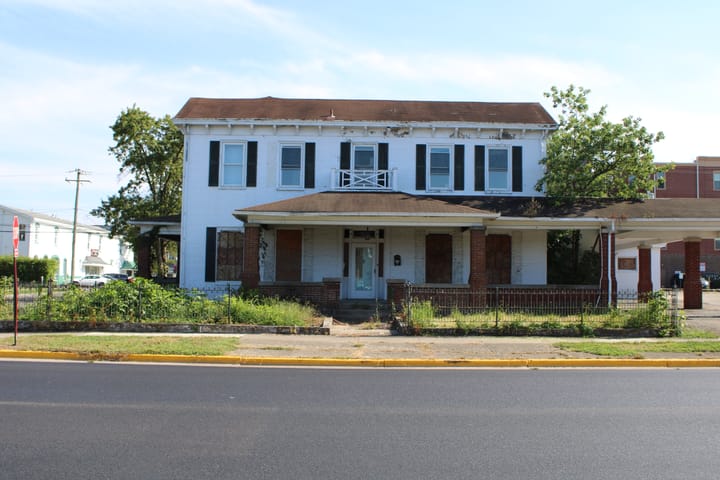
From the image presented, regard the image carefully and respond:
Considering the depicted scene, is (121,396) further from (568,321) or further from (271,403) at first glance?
(568,321)

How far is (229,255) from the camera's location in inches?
885

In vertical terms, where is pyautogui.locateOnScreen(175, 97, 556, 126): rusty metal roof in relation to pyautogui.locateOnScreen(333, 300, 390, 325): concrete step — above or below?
above

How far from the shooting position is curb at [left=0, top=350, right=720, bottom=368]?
455 inches

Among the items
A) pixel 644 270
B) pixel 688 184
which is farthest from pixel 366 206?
pixel 688 184

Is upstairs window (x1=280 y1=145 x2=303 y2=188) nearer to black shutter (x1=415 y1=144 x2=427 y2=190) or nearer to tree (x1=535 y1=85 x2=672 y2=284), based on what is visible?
black shutter (x1=415 y1=144 x2=427 y2=190)

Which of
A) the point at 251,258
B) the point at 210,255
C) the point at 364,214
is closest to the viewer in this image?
the point at 364,214

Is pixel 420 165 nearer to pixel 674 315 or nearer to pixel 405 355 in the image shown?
pixel 674 315

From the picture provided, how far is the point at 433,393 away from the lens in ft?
29.2

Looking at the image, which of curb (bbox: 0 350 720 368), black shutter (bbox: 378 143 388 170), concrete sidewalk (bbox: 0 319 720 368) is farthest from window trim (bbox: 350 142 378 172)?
curb (bbox: 0 350 720 368)

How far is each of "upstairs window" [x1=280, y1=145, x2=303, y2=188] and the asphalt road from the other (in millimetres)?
13058

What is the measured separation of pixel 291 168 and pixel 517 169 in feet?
27.5

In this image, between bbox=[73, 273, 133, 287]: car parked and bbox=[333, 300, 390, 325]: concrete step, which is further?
bbox=[73, 273, 133, 287]: car parked

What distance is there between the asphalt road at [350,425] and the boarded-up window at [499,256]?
38.5 ft

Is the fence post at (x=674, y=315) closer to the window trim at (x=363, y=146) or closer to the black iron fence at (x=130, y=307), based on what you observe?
the black iron fence at (x=130, y=307)
